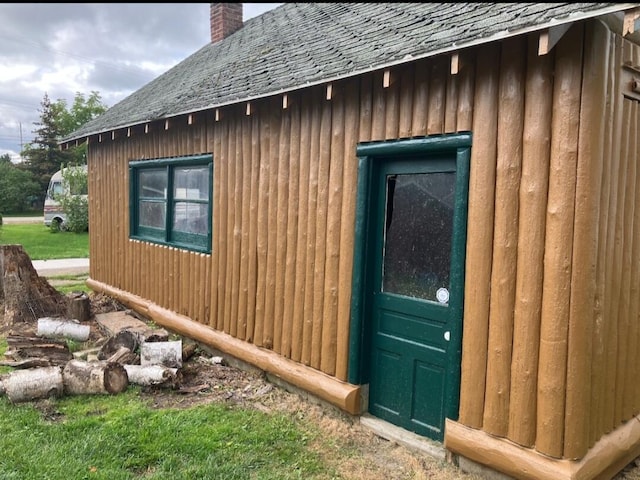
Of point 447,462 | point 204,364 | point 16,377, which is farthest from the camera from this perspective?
point 204,364

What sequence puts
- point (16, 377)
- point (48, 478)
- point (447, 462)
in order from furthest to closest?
point (16, 377) → point (447, 462) → point (48, 478)

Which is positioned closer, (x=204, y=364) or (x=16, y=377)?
(x=16, y=377)

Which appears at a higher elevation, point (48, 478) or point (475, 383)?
point (475, 383)

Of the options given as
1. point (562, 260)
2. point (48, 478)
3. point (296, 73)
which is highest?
point (296, 73)

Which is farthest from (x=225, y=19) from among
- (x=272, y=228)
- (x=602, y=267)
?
(x=602, y=267)

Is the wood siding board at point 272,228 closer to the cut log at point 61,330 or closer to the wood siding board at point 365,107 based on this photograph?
Result: the wood siding board at point 365,107

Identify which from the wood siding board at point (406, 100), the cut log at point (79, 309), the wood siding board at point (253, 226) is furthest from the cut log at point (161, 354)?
the wood siding board at point (406, 100)

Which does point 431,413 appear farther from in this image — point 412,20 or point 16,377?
point 16,377

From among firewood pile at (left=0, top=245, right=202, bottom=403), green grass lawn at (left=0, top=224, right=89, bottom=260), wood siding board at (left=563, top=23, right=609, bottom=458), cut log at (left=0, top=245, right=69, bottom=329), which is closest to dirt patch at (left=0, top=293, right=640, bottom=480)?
firewood pile at (left=0, top=245, right=202, bottom=403)

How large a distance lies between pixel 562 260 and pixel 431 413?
1612 mm

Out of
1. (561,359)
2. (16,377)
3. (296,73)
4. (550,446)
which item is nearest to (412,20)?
(296,73)

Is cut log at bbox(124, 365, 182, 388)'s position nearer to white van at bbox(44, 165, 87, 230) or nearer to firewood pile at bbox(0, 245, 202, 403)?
firewood pile at bbox(0, 245, 202, 403)

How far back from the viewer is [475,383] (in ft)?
11.8

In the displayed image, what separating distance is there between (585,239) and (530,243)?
1.04 feet
